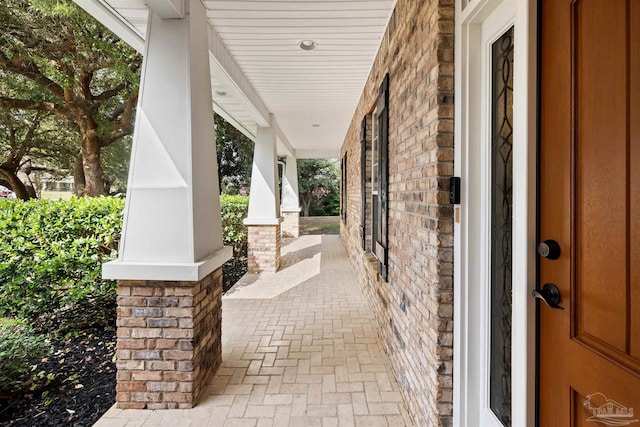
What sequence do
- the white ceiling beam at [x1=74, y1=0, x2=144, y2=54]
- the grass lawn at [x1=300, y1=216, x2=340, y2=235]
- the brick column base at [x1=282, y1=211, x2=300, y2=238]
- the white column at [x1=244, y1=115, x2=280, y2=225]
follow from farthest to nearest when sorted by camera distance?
the grass lawn at [x1=300, y1=216, x2=340, y2=235], the brick column base at [x1=282, y1=211, x2=300, y2=238], the white column at [x1=244, y1=115, x2=280, y2=225], the white ceiling beam at [x1=74, y1=0, x2=144, y2=54]

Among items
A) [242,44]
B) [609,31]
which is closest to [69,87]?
[242,44]

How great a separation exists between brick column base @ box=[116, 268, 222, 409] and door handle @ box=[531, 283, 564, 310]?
6.48ft

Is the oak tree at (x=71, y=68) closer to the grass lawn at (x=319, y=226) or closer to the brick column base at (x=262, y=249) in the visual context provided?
the brick column base at (x=262, y=249)

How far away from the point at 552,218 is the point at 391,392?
1.86 m

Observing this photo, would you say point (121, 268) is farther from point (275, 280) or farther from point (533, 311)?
point (275, 280)

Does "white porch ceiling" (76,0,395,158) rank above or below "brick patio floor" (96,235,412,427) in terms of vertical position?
above

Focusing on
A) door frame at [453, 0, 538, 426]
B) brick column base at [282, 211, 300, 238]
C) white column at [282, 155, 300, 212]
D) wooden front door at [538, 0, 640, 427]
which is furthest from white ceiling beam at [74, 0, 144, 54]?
brick column base at [282, 211, 300, 238]

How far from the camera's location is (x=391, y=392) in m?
2.34

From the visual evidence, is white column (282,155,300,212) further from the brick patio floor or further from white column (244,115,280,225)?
the brick patio floor

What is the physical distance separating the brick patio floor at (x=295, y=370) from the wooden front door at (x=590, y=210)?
1.42 m

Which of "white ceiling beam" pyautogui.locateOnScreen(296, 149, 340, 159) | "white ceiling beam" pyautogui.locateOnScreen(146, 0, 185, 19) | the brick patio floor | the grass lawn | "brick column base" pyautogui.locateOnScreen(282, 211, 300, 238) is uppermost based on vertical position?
"white ceiling beam" pyautogui.locateOnScreen(296, 149, 340, 159)

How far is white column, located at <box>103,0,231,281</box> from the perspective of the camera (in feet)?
7.22

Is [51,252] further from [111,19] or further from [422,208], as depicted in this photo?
[422,208]

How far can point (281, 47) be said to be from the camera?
3.34m
